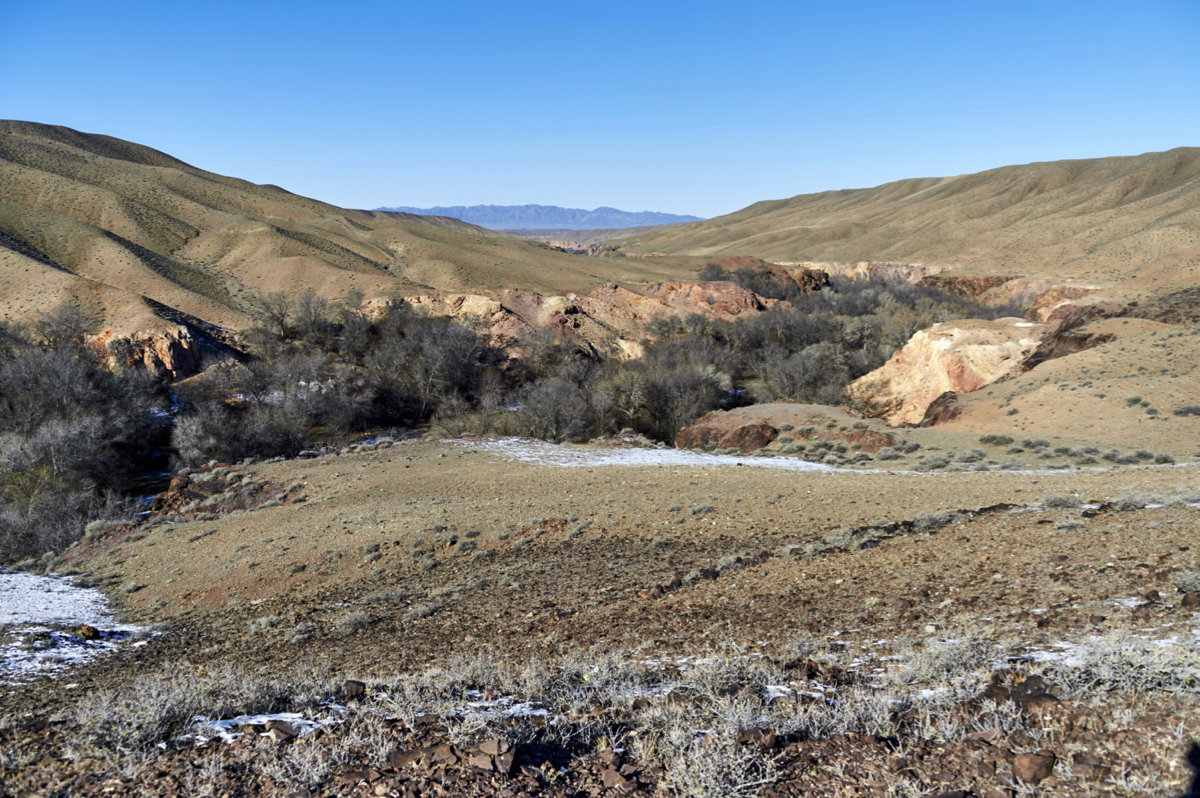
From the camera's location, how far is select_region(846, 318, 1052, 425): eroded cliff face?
29078mm

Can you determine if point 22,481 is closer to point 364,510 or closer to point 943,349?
point 364,510

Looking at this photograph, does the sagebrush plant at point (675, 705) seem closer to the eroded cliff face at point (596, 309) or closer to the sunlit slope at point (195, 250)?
the eroded cliff face at point (596, 309)

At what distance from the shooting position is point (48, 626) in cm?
922

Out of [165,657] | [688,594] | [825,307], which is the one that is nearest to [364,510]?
[165,657]

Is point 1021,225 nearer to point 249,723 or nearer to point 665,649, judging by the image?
point 665,649

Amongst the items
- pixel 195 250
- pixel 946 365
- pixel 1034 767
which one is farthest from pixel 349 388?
pixel 195 250

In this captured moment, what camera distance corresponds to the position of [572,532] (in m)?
11.5

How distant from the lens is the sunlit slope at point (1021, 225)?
6234cm

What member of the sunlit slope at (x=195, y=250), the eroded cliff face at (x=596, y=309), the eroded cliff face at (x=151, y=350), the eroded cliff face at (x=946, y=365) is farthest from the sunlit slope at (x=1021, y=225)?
the eroded cliff face at (x=151, y=350)

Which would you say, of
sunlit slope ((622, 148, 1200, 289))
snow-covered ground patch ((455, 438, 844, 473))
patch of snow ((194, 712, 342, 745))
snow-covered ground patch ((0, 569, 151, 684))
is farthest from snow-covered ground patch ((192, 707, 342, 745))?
sunlit slope ((622, 148, 1200, 289))

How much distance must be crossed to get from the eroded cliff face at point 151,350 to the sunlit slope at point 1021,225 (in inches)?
2203

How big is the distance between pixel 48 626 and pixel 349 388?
24.6 m

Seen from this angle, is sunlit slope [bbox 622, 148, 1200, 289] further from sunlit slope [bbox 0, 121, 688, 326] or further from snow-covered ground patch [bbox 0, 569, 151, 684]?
snow-covered ground patch [bbox 0, 569, 151, 684]

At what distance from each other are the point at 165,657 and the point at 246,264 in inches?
2152
